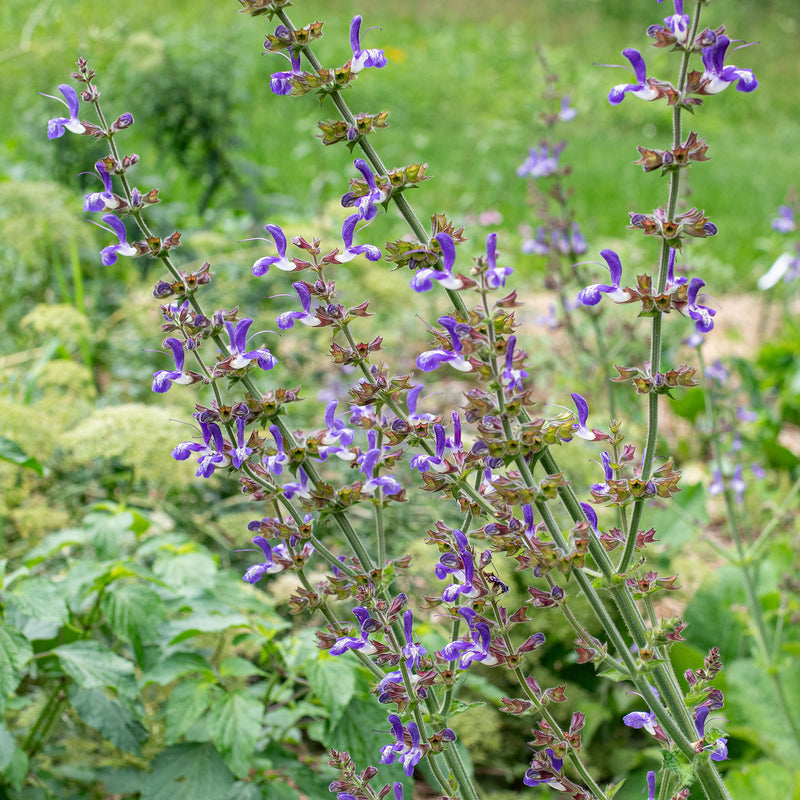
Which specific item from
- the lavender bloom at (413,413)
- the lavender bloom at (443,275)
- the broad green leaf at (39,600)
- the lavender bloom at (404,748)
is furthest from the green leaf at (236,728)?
the lavender bloom at (443,275)

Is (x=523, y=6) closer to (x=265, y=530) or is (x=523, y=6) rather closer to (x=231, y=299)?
(x=231, y=299)

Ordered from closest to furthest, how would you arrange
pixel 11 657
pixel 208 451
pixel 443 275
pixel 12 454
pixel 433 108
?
1. pixel 443 275
2. pixel 208 451
3. pixel 11 657
4. pixel 12 454
5. pixel 433 108

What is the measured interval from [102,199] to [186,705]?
1053mm

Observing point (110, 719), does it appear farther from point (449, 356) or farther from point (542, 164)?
point (542, 164)

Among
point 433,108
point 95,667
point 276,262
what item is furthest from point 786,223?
point 433,108

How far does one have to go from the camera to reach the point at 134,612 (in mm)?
1849

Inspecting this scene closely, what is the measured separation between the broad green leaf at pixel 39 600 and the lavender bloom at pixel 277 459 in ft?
2.41

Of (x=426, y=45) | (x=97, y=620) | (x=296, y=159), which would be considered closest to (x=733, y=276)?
(x=296, y=159)

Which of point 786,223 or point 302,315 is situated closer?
point 302,315

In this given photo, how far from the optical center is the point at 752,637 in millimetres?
2855

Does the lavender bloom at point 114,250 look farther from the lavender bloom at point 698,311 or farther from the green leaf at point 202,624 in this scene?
the green leaf at point 202,624

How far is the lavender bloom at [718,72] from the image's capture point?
1.05 meters

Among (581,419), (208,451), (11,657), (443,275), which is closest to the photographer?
(443,275)

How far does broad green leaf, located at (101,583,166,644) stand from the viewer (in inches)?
71.7
